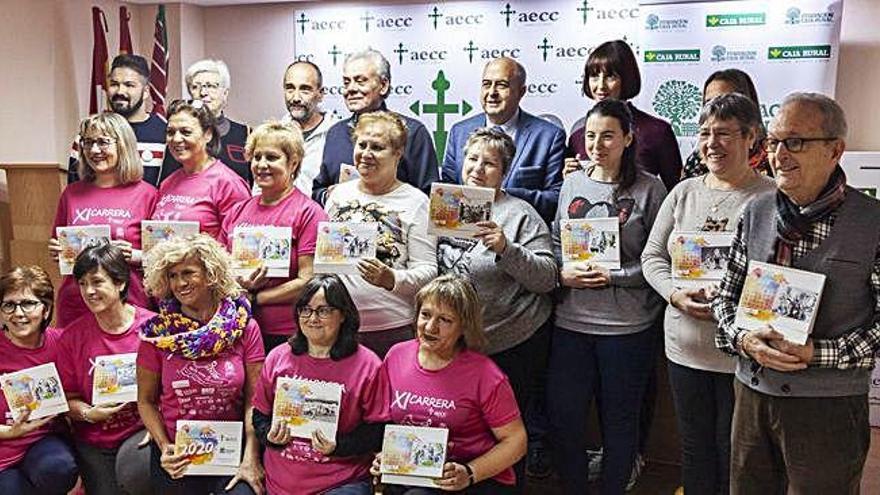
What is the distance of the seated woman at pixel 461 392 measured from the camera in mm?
2494

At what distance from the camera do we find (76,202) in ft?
10.5

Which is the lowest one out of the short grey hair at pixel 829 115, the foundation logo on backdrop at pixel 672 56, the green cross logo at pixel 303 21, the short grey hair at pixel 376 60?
the short grey hair at pixel 829 115

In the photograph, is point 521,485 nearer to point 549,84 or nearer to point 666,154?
point 666,154

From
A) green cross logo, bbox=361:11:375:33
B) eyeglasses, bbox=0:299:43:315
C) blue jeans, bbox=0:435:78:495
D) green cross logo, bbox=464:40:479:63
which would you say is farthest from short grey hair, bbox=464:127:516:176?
green cross logo, bbox=361:11:375:33

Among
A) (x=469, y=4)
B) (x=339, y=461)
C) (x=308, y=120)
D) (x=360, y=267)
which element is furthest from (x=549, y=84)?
(x=339, y=461)

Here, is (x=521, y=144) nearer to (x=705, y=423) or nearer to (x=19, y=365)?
(x=705, y=423)

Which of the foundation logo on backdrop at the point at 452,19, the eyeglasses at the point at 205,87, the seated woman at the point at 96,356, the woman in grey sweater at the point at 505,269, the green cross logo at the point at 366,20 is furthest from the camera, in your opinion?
the green cross logo at the point at 366,20

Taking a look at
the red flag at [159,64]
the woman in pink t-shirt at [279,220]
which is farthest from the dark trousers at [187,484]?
the red flag at [159,64]

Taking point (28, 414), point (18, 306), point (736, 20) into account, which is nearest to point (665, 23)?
point (736, 20)

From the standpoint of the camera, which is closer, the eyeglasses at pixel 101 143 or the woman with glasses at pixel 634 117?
the woman with glasses at pixel 634 117

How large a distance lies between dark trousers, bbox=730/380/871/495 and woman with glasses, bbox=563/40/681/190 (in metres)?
1.13

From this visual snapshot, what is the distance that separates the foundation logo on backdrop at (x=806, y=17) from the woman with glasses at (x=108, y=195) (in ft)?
11.5

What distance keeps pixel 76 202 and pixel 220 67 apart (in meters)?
1.00

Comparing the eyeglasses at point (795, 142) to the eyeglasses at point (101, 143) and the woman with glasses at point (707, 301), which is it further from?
the eyeglasses at point (101, 143)
